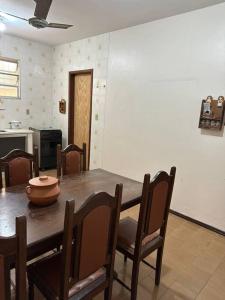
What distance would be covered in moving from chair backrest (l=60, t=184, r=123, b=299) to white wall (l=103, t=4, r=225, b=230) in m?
1.94

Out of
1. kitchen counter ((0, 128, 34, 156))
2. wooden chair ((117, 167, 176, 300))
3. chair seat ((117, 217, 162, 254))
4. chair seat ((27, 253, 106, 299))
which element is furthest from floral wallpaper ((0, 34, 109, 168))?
chair seat ((27, 253, 106, 299))

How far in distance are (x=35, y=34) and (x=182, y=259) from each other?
4353mm

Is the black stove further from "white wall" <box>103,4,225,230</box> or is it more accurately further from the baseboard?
the baseboard

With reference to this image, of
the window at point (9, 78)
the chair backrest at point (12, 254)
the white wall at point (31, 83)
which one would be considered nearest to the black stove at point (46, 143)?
the white wall at point (31, 83)

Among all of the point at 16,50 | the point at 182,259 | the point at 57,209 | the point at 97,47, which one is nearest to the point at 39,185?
the point at 57,209

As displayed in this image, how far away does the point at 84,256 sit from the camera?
1.17 meters

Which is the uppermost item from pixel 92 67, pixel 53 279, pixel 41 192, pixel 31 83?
pixel 92 67

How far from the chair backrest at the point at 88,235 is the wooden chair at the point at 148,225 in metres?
0.29

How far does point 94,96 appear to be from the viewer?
4234 millimetres

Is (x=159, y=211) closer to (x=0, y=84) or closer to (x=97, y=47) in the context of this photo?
(x=97, y=47)

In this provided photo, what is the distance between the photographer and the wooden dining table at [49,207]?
3.97 feet

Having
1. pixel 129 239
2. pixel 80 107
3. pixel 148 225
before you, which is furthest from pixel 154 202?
pixel 80 107

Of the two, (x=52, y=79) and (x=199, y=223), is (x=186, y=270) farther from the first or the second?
(x=52, y=79)

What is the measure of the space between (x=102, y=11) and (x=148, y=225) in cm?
270
